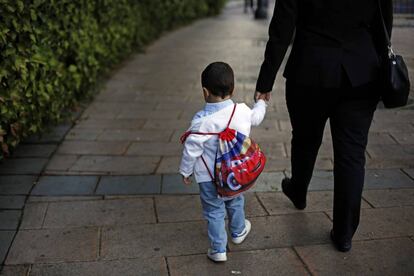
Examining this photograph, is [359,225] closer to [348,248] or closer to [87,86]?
[348,248]

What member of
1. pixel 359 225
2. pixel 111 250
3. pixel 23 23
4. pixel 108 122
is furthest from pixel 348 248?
pixel 108 122

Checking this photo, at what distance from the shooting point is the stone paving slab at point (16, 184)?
418 centimetres

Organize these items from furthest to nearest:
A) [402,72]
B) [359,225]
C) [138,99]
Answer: [138,99] → [359,225] → [402,72]

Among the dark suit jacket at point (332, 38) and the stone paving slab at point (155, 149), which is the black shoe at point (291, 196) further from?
the stone paving slab at point (155, 149)

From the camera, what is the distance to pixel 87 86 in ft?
23.2

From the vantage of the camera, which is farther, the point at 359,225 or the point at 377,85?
the point at 359,225

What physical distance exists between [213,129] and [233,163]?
202 mm

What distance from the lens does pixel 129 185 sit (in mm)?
4320

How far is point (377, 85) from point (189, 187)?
5.54 feet

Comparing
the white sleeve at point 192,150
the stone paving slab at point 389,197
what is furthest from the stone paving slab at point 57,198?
the stone paving slab at point 389,197

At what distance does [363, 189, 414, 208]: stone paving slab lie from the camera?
3.91 m

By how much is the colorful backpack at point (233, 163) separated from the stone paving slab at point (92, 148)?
7.06 ft

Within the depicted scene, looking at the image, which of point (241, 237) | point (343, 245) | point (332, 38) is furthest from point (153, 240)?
point (332, 38)

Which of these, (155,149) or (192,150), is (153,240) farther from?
(155,149)
